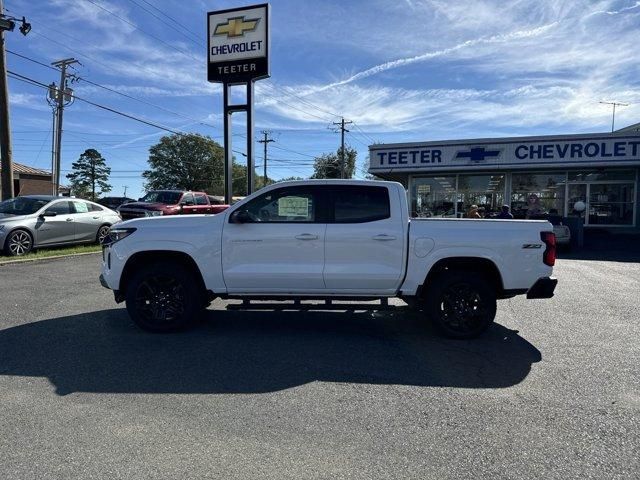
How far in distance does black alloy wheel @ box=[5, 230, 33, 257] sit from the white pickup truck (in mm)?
7358

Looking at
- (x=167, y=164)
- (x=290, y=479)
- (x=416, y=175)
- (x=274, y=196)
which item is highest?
(x=167, y=164)

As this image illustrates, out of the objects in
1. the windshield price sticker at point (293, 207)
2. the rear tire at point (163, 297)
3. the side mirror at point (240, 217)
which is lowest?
the rear tire at point (163, 297)

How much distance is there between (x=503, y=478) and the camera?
2934mm

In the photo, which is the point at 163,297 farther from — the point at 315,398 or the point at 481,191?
the point at 481,191

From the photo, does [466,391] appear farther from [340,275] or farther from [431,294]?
[340,275]

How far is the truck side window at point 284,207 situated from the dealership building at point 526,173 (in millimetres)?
16068

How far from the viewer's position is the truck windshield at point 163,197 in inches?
786

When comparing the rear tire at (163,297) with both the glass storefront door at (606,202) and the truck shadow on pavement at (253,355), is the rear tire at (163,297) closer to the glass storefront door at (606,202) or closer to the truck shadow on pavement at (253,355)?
the truck shadow on pavement at (253,355)

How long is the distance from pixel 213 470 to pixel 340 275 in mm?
3092

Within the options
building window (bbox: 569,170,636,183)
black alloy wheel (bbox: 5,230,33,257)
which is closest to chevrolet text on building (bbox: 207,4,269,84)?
black alloy wheel (bbox: 5,230,33,257)

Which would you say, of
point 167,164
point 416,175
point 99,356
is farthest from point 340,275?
point 167,164

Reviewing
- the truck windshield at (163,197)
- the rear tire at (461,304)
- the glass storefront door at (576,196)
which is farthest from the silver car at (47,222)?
the glass storefront door at (576,196)

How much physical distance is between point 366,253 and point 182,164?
8109cm

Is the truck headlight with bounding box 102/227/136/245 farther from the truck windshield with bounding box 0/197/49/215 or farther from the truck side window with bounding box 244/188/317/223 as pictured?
the truck windshield with bounding box 0/197/49/215
